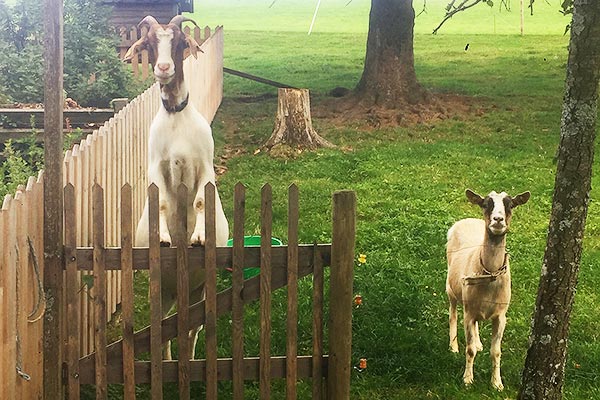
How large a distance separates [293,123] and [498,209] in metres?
8.16

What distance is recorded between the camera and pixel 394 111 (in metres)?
16.6

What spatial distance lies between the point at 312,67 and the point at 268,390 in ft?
68.8

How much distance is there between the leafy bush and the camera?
11.6 metres

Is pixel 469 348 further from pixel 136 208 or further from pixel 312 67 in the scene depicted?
pixel 312 67

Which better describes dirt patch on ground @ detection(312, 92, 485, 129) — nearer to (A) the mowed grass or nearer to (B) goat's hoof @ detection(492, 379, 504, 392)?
(A) the mowed grass

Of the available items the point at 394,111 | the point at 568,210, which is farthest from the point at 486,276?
the point at 394,111

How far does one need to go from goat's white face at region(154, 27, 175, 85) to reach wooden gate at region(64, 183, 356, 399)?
0.98 m

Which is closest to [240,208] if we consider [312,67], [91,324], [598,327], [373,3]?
[91,324]

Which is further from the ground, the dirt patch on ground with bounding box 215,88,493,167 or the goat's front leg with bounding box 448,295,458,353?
the dirt patch on ground with bounding box 215,88,493,167

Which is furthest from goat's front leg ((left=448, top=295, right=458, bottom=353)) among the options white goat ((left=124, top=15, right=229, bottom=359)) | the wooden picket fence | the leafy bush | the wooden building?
the wooden building

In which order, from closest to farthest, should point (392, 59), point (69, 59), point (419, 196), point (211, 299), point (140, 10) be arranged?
point (211, 299) < point (419, 196) < point (69, 59) < point (392, 59) < point (140, 10)

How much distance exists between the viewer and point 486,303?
6309 millimetres

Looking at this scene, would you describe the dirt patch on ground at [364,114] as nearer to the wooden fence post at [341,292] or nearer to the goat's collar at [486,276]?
the goat's collar at [486,276]

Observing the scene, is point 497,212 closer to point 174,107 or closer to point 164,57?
point 174,107
